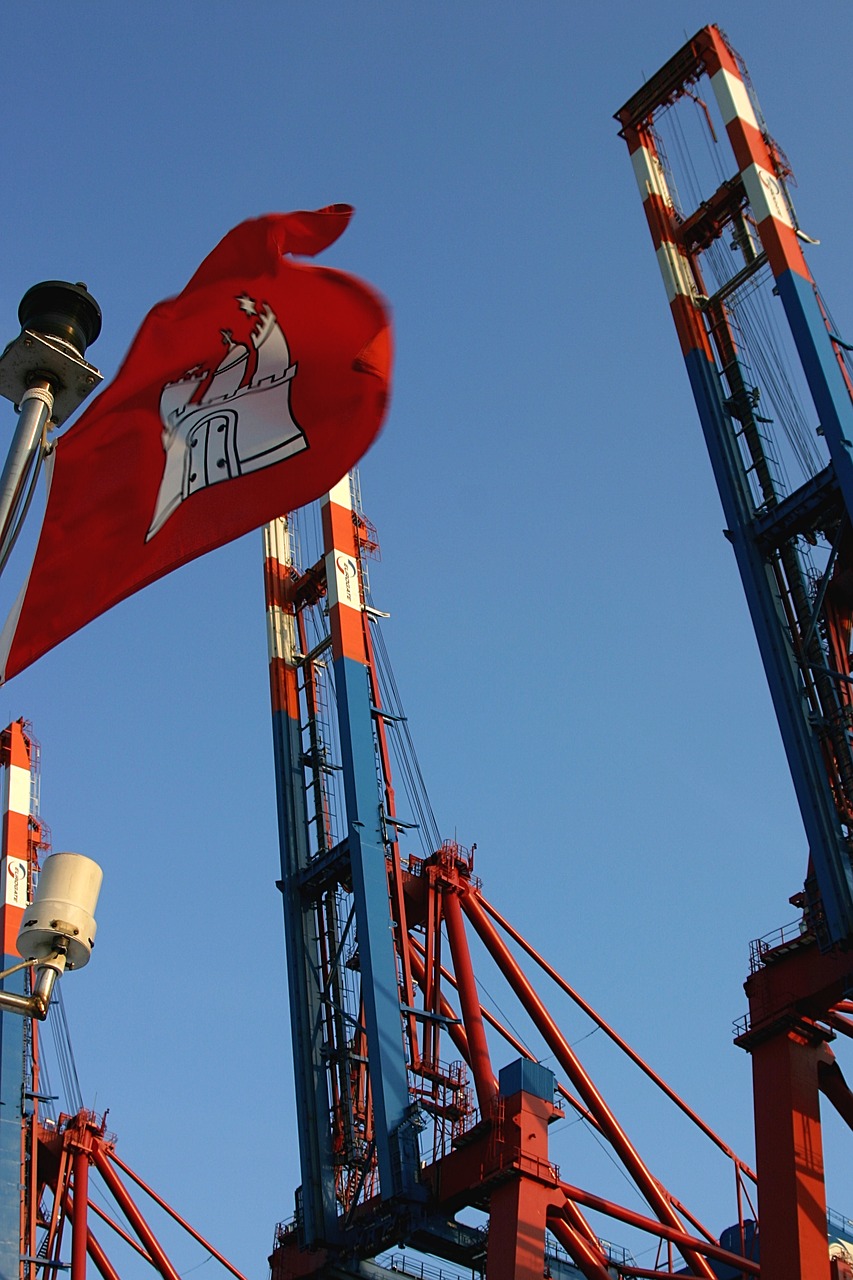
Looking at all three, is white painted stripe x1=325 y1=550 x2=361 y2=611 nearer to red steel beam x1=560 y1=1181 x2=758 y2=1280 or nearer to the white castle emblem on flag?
red steel beam x1=560 y1=1181 x2=758 y2=1280

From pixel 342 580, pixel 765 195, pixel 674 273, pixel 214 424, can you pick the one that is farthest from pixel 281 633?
pixel 214 424

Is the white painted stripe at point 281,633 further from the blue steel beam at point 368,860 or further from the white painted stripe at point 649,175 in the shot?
the white painted stripe at point 649,175

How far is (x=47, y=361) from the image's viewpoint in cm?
984

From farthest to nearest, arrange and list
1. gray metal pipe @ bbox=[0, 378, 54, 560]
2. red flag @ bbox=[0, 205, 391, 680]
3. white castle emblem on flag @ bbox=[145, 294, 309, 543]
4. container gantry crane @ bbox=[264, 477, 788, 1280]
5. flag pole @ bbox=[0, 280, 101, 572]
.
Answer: container gantry crane @ bbox=[264, 477, 788, 1280] < white castle emblem on flag @ bbox=[145, 294, 309, 543] < red flag @ bbox=[0, 205, 391, 680] < flag pole @ bbox=[0, 280, 101, 572] < gray metal pipe @ bbox=[0, 378, 54, 560]

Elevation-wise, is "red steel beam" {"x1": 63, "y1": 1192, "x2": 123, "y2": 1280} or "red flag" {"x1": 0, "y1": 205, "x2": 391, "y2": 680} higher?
"red steel beam" {"x1": 63, "y1": 1192, "x2": 123, "y2": 1280}

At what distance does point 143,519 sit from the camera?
1107 cm

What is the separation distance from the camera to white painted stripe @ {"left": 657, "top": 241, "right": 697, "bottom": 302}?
3136 centimetres

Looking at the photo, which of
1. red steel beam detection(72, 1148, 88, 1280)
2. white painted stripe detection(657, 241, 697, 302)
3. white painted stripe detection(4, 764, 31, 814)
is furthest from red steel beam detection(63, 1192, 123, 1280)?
white painted stripe detection(657, 241, 697, 302)

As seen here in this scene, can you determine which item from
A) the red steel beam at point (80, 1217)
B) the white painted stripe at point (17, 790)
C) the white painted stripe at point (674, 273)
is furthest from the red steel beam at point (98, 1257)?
the white painted stripe at point (674, 273)

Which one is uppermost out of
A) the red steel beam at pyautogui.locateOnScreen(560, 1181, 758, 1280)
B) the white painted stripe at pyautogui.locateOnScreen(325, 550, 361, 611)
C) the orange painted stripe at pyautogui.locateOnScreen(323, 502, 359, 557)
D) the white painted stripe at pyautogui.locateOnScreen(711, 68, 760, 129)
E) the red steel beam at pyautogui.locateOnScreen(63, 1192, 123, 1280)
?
the white painted stripe at pyautogui.locateOnScreen(711, 68, 760, 129)

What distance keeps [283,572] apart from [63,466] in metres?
27.3

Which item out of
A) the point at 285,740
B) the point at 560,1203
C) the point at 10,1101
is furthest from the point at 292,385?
the point at 10,1101

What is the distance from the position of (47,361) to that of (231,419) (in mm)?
1563

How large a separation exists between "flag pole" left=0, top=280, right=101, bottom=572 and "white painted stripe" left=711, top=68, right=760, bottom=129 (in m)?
23.6
